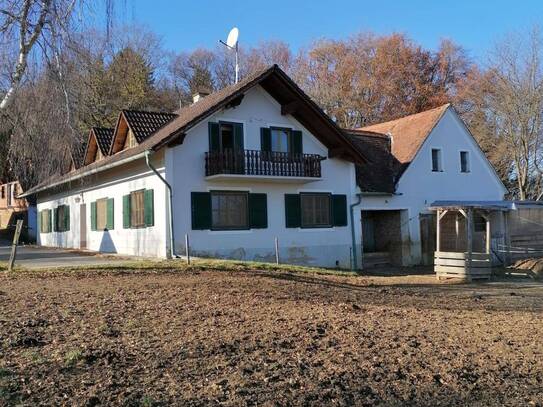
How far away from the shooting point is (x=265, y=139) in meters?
21.2

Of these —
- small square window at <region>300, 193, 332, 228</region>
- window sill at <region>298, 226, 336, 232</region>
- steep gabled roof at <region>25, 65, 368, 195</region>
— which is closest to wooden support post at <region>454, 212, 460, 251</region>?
steep gabled roof at <region>25, 65, 368, 195</region>

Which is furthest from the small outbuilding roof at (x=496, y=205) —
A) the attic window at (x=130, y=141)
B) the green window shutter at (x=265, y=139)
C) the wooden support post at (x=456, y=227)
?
the attic window at (x=130, y=141)

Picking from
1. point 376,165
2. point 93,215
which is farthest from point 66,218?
point 376,165

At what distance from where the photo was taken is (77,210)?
26.7 m

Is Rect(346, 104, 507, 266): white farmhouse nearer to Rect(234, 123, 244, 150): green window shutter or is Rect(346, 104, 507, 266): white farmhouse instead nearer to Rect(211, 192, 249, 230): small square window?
Rect(211, 192, 249, 230): small square window

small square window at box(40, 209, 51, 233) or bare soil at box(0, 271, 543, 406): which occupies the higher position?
small square window at box(40, 209, 51, 233)

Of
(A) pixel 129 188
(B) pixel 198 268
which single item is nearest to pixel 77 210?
(A) pixel 129 188

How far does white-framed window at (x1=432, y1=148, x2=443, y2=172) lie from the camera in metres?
26.6

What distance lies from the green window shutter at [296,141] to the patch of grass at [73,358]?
16.7 m

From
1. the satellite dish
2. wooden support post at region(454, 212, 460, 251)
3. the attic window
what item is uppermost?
the satellite dish

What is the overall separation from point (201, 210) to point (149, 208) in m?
1.84

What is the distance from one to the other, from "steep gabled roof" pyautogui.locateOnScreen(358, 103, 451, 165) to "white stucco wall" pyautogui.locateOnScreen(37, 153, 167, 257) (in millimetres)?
11554

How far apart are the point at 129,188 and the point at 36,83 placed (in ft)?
30.7

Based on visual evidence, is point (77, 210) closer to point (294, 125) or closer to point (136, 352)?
point (294, 125)
